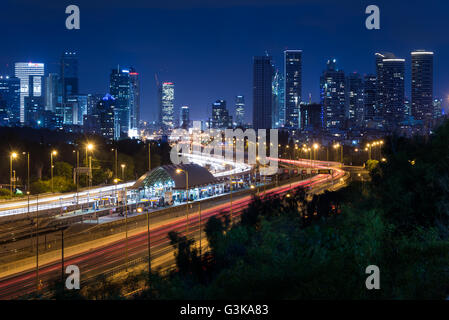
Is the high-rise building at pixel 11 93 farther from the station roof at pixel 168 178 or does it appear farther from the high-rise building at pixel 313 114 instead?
the station roof at pixel 168 178

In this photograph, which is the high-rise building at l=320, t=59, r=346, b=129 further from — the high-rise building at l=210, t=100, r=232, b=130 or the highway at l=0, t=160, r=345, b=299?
the highway at l=0, t=160, r=345, b=299

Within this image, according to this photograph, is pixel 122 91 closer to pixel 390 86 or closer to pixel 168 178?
pixel 390 86

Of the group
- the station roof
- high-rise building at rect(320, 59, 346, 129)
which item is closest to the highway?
the station roof

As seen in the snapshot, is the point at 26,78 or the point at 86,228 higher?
the point at 26,78

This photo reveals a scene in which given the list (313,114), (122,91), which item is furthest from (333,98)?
(122,91)

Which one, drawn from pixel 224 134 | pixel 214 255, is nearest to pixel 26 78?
pixel 224 134

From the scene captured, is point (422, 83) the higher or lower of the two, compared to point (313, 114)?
higher

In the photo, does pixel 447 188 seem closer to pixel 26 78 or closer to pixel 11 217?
pixel 11 217
